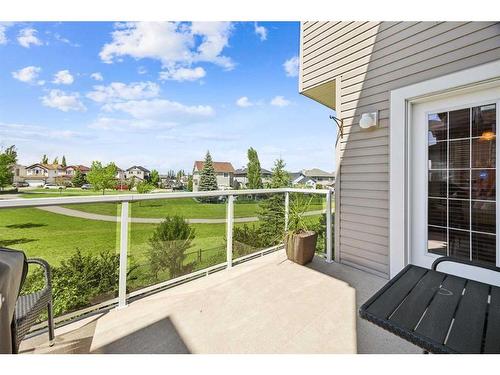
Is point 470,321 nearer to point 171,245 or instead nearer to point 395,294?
point 395,294

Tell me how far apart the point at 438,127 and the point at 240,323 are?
2845 millimetres

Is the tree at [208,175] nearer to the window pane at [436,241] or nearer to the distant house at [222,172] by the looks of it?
the distant house at [222,172]

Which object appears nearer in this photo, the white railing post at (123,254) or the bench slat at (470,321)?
the bench slat at (470,321)

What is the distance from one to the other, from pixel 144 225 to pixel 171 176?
26.6 m

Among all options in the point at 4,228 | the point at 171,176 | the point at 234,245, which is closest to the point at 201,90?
the point at 171,176

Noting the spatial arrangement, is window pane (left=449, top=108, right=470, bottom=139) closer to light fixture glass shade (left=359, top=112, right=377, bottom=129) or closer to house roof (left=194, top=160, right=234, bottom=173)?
light fixture glass shade (left=359, top=112, right=377, bottom=129)

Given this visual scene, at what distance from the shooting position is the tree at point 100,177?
18672 mm

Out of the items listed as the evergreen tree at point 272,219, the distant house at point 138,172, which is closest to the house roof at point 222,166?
the distant house at point 138,172

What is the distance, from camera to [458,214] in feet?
8.39

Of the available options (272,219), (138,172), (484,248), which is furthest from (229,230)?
(138,172)

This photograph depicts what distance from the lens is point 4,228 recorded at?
1.88 metres

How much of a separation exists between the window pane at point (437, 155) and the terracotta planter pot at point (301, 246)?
1.70 meters
